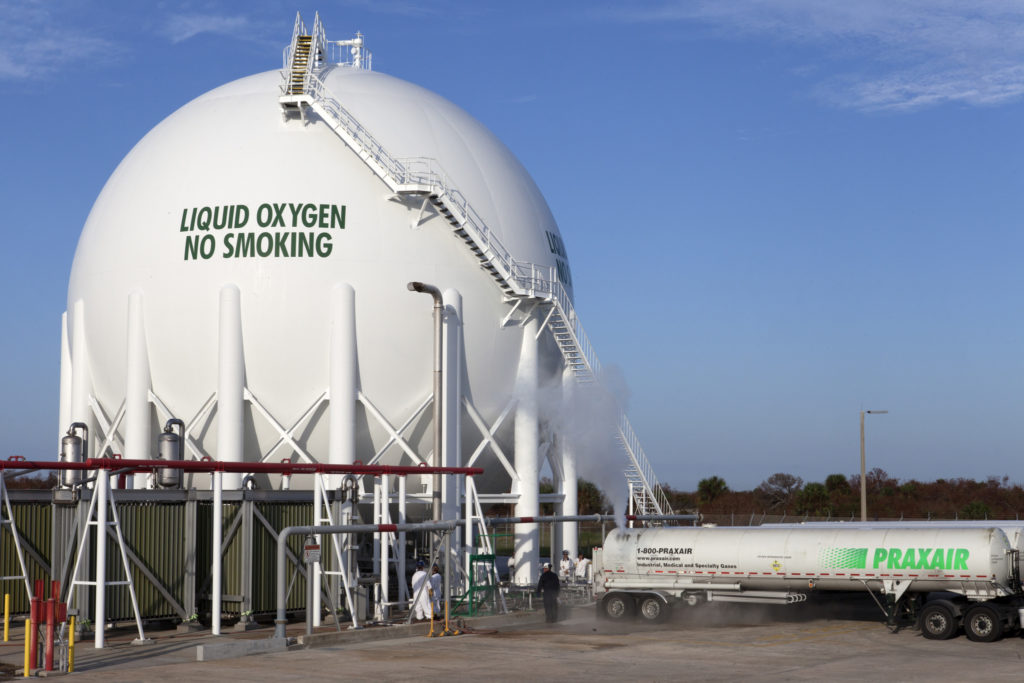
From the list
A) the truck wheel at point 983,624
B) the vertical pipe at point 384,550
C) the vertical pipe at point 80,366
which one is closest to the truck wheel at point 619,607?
the vertical pipe at point 384,550

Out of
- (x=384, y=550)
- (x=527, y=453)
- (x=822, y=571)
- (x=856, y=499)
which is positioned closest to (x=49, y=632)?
(x=384, y=550)

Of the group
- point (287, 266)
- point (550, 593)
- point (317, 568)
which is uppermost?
point (287, 266)

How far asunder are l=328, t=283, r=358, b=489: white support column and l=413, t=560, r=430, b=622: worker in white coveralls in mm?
4405

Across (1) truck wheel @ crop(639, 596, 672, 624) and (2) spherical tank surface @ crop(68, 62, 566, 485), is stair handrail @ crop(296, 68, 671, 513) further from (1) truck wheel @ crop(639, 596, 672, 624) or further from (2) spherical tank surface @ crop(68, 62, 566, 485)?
(1) truck wheel @ crop(639, 596, 672, 624)

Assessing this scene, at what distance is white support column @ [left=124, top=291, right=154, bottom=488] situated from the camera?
102 feet

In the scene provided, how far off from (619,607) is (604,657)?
6.85 m

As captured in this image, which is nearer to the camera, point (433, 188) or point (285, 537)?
point (285, 537)

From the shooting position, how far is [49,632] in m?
19.0

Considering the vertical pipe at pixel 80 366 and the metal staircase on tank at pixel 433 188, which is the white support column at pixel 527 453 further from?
the vertical pipe at pixel 80 366

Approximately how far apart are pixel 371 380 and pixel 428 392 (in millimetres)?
1587

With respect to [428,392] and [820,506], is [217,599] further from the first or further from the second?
[820,506]

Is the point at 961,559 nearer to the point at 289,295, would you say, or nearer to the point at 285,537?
the point at 285,537

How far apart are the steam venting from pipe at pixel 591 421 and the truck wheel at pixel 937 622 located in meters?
11.3

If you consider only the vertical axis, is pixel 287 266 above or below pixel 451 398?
above
